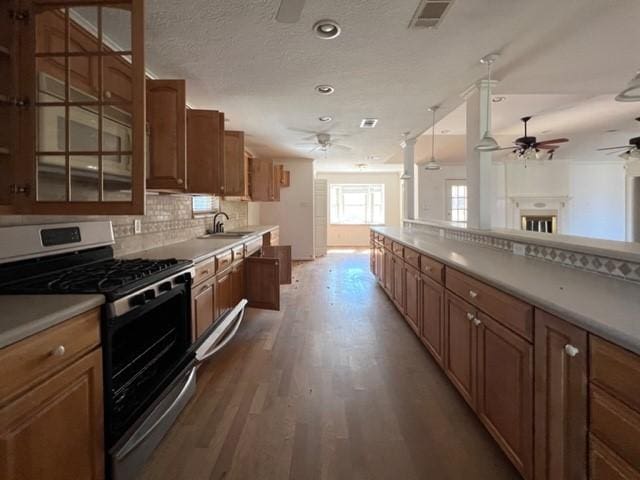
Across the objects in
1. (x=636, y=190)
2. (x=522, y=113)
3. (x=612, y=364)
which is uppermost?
(x=522, y=113)

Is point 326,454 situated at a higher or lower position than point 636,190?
lower

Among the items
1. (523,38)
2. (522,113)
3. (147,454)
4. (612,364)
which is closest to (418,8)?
(523,38)

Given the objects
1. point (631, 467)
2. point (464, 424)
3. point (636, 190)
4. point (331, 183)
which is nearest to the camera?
point (631, 467)

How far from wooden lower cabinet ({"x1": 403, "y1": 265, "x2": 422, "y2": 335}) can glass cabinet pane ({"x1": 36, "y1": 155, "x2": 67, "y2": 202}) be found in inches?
96.4

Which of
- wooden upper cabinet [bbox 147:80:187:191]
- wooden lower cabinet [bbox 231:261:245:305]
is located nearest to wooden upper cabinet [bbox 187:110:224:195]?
wooden upper cabinet [bbox 147:80:187:191]

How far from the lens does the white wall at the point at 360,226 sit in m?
11.1

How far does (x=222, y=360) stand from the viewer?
2820 mm

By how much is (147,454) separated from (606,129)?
309 inches

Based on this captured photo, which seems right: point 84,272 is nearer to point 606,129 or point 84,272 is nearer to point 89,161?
point 89,161

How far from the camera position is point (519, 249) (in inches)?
99.2

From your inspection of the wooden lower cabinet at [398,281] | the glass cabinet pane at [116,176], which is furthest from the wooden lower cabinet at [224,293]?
the wooden lower cabinet at [398,281]

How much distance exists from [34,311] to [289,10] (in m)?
1.59

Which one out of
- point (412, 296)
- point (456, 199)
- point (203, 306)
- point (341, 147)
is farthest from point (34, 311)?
point (456, 199)

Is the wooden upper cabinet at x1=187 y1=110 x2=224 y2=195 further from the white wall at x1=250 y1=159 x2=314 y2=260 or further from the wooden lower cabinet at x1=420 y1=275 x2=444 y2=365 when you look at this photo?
the white wall at x1=250 y1=159 x2=314 y2=260
